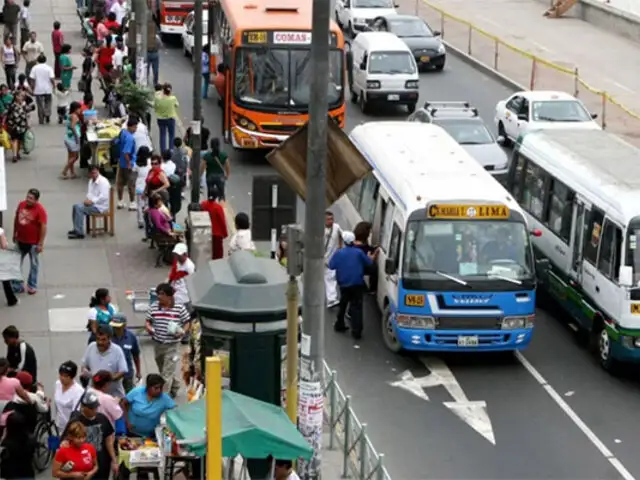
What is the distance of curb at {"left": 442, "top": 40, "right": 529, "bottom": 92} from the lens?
39406 millimetres

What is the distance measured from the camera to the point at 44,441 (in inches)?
594

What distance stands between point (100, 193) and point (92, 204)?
0.32 m

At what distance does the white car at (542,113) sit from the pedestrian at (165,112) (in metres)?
7.32

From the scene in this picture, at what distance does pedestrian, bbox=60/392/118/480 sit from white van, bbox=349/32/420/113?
69.7 ft

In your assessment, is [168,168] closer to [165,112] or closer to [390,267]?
[165,112]

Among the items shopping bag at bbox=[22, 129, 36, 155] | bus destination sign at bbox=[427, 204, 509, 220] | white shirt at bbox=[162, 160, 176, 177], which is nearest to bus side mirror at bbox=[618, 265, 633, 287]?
bus destination sign at bbox=[427, 204, 509, 220]

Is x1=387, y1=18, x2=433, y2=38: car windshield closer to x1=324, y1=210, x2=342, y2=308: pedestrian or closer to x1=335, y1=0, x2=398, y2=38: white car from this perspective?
x1=335, y1=0, x2=398, y2=38: white car

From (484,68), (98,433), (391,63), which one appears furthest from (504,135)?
(98,433)

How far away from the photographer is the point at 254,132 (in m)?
29.8

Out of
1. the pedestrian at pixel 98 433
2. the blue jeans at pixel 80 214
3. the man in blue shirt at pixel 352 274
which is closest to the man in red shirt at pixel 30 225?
the blue jeans at pixel 80 214

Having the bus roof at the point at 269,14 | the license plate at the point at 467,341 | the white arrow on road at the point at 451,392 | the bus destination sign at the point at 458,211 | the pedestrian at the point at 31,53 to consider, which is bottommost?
the white arrow on road at the point at 451,392

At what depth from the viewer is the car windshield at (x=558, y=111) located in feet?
103

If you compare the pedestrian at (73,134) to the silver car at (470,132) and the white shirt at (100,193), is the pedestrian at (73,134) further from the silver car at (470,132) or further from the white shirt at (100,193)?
the silver car at (470,132)

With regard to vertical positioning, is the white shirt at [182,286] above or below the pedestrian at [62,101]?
above
